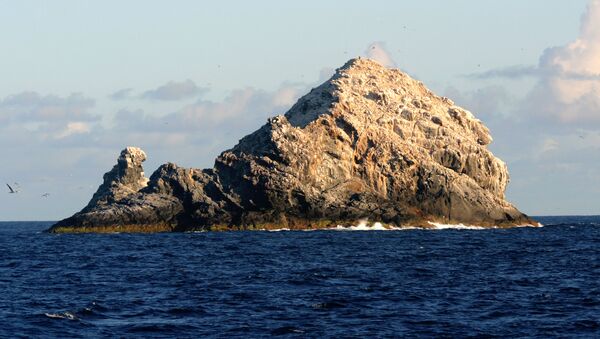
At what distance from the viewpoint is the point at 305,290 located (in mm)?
59781

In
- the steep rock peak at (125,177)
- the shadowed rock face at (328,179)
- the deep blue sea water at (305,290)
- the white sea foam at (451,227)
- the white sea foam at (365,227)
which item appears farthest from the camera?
the steep rock peak at (125,177)

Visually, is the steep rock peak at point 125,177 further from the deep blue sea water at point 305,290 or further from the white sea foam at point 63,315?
the white sea foam at point 63,315

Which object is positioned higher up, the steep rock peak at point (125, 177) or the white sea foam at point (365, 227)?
the steep rock peak at point (125, 177)

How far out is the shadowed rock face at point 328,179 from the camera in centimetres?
13300

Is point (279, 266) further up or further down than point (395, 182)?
further down

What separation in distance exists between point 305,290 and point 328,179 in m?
77.4

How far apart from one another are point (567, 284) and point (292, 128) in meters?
Result: 77.3

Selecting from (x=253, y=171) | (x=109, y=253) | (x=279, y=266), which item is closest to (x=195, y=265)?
(x=279, y=266)

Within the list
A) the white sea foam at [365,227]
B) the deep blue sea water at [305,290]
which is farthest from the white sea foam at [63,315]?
the white sea foam at [365,227]

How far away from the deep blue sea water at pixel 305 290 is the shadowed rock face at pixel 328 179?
31725 millimetres

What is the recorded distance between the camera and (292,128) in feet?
451

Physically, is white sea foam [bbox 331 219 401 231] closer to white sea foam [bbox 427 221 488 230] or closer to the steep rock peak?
white sea foam [bbox 427 221 488 230]

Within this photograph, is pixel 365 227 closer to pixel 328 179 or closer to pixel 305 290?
pixel 328 179

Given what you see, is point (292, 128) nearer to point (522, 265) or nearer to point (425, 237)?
point (425, 237)
